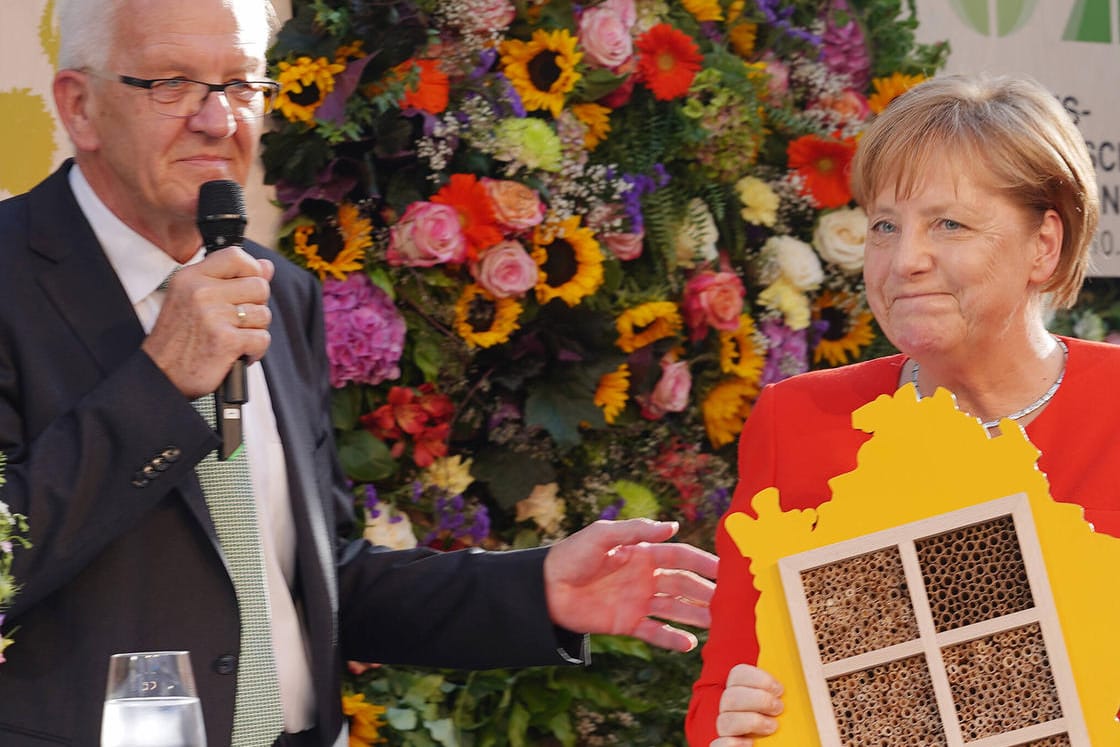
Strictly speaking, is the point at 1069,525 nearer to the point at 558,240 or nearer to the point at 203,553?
the point at 203,553

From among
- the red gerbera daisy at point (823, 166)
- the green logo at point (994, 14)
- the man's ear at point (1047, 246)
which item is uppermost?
the green logo at point (994, 14)

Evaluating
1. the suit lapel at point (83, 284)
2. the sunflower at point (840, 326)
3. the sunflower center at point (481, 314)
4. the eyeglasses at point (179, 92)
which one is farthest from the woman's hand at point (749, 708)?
the sunflower at point (840, 326)

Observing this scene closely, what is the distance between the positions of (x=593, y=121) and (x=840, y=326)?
2.82 feet

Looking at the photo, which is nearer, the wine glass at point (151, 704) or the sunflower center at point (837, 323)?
the wine glass at point (151, 704)

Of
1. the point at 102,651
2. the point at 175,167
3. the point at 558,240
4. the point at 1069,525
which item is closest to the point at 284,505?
the point at 102,651

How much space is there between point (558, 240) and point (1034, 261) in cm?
140

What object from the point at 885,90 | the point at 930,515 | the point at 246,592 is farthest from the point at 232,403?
the point at 885,90

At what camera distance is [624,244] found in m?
3.18

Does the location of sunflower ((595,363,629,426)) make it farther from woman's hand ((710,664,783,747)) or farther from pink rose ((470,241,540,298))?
woman's hand ((710,664,783,747))

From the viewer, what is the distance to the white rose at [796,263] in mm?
3445

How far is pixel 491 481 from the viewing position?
312 centimetres

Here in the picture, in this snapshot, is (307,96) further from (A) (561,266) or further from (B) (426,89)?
(A) (561,266)

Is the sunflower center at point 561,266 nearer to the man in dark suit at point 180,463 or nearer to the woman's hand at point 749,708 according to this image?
the man in dark suit at point 180,463

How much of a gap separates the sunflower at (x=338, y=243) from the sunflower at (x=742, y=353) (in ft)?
2.88
